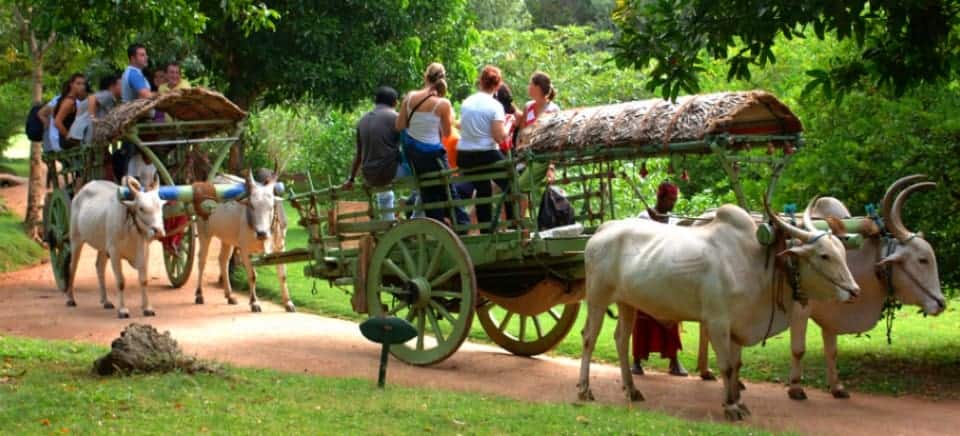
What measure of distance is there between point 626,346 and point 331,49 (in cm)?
879

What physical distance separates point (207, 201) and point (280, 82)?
4.16m

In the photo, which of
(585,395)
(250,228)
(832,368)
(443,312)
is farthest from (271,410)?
(250,228)

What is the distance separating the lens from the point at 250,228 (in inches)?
579

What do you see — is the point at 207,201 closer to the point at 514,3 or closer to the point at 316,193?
the point at 316,193

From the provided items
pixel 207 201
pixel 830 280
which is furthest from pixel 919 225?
pixel 207 201

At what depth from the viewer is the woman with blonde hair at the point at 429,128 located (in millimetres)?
11172

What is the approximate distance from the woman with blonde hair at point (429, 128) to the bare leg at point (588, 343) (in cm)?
192

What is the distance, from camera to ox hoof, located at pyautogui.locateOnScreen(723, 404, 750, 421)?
8680mm

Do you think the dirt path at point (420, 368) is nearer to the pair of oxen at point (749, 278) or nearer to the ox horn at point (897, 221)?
the pair of oxen at point (749, 278)

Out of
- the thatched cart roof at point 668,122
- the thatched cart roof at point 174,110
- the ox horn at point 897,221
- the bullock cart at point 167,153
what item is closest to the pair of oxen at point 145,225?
the bullock cart at point 167,153

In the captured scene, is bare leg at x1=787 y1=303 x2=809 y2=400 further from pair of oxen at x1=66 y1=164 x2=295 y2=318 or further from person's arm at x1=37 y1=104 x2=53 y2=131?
person's arm at x1=37 y1=104 x2=53 y2=131

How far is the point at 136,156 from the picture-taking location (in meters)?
15.0

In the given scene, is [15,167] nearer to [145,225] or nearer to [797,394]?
[145,225]

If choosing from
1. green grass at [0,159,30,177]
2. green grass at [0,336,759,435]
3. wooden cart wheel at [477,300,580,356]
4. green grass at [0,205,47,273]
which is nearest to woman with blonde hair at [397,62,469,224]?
wooden cart wheel at [477,300,580,356]
